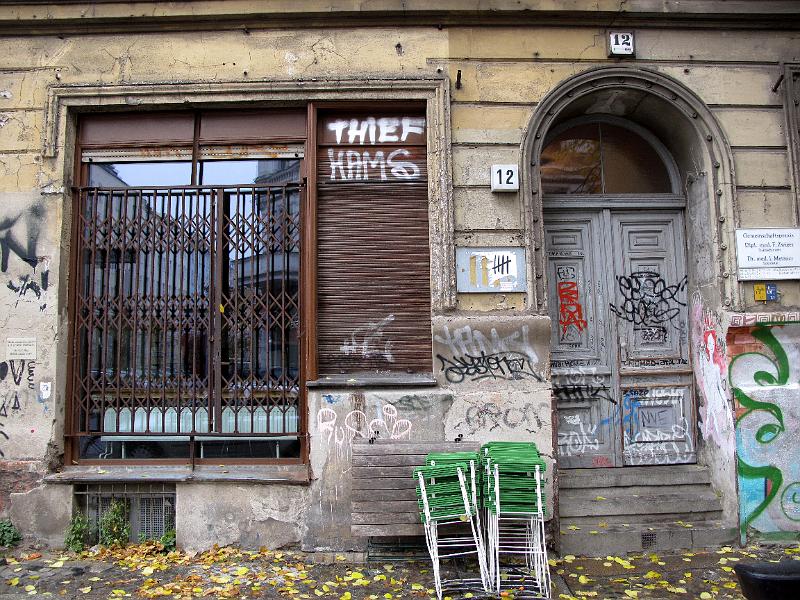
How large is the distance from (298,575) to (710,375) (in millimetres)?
4136

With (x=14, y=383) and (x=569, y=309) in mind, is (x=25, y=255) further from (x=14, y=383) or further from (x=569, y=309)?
(x=569, y=309)

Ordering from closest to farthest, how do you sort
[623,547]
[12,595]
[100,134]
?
1. [12,595]
2. [623,547]
3. [100,134]

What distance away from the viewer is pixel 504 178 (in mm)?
5324

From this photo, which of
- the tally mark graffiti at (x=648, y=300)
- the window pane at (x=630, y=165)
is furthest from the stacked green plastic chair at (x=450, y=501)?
the window pane at (x=630, y=165)

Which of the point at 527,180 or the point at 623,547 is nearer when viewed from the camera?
the point at 623,547

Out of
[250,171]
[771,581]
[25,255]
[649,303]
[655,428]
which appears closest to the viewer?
[771,581]

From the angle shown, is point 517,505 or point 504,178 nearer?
point 517,505

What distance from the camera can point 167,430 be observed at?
17.7ft

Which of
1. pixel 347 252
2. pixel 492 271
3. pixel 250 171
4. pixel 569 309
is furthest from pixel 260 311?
pixel 569 309

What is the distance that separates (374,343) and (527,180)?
2.07 metres

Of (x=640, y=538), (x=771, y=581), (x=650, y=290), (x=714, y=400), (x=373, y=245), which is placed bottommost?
(x=640, y=538)

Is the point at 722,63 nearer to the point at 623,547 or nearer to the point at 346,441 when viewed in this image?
the point at 623,547

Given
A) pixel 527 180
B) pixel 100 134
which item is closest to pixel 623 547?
pixel 527 180

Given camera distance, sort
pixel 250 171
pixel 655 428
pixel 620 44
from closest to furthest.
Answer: pixel 620 44 → pixel 250 171 → pixel 655 428
